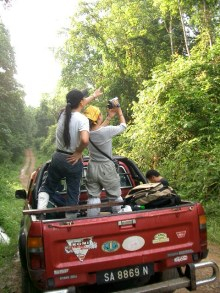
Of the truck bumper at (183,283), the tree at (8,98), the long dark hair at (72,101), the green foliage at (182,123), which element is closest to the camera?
the truck bumper at (183,283)

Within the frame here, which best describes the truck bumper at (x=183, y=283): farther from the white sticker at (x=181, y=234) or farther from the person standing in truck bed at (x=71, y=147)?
the person standing in truck bed at (x=71, y=147)

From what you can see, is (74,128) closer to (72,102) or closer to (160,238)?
(72,102)

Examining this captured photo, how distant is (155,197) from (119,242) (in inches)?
30.9

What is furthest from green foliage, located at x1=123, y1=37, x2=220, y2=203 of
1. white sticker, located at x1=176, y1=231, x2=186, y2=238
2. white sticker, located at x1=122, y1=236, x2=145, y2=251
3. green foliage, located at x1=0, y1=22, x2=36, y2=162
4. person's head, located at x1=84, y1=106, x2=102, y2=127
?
green foliage, located at x1=0, y1=22, x2=36, y2=162

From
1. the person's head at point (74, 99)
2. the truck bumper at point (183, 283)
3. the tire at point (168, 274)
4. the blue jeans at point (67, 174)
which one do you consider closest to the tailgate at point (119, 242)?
the truck bumper at point (183, 283)

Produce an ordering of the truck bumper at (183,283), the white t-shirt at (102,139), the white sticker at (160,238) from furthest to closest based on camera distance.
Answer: the white t-shirt at (102,139), the white sticker at (160,238), the truck bumper at (183,283)

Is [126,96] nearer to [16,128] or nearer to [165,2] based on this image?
[165,2]

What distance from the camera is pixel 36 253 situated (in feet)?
9.66

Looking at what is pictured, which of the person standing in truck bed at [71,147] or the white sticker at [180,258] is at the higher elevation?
the person standing in truck bed at [71,147]

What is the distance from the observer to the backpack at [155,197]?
3723 mm

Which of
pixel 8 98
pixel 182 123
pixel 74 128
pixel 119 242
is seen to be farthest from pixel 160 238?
pixel 8 98

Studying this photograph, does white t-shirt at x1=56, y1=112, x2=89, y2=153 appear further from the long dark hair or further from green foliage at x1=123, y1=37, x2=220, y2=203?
green foliage at x1=123, y1=37, x2=220, y2=203

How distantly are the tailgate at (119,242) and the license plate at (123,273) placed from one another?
3 centimetres

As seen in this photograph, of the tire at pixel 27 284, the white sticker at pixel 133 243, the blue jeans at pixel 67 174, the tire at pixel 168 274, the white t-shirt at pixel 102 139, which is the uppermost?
the white t-shirt at pixel 102 139
